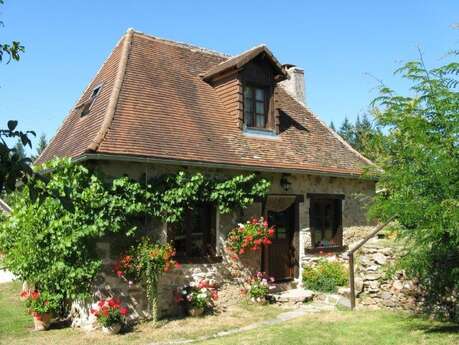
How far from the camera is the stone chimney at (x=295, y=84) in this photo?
55.6 feet

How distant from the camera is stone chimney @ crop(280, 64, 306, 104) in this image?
16938 mm

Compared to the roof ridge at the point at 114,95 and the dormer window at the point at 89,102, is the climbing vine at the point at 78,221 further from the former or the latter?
the dormer window at the point at 89,102

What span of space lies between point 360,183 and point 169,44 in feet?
23.6

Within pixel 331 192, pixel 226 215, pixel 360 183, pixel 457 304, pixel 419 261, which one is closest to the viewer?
pixel 419 261

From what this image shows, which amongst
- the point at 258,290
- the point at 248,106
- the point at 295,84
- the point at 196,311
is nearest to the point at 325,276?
the point at 258,290

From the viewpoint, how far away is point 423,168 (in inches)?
274

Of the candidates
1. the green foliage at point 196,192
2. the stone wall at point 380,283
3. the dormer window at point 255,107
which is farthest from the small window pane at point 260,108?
the stone wall at point 380,283

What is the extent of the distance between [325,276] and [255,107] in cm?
490

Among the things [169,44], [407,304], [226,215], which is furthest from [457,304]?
[169,44]

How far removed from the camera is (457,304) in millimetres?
8750

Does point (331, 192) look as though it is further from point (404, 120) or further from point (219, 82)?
point (404, 120)

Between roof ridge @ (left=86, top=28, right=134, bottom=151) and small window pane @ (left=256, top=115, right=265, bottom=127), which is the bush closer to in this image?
small window pane @ (left=256, top=115, right=265, bottom=127)

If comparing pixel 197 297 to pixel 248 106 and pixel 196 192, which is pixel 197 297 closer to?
pixel 196 192

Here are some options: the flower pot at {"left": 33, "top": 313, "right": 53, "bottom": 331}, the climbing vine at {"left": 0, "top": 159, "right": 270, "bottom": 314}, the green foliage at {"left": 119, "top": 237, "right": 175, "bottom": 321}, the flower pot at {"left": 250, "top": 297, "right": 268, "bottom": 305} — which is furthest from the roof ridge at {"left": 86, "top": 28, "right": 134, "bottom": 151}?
the flower pot at {"left": 250, "top": 297, "right": 268, "bottom": 305}
